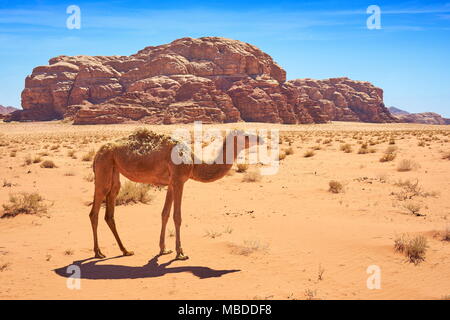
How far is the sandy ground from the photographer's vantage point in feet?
17.9

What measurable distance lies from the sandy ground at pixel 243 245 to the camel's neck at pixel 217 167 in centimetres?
164

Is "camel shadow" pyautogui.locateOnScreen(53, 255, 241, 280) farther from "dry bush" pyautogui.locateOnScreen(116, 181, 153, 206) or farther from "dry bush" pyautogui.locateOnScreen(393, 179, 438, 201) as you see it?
"dry bush" pyautogui.locateOnScreen(393, 179, 438, 201)

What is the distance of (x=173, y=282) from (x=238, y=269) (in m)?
Result: 1.23

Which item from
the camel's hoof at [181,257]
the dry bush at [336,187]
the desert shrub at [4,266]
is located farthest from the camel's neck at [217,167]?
the dry bush at [336,187]

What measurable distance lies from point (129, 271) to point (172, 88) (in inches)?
4424

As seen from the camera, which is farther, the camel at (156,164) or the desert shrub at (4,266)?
the camel at (156,164)

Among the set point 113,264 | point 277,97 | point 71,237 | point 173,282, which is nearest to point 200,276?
point 173,282

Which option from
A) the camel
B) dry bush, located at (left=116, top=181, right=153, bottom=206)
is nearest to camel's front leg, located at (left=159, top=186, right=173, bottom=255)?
the camel

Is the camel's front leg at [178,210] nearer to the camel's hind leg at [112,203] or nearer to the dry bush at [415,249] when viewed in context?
the camel's hind leg at [112,203]

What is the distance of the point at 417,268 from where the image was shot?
6188 millimetres

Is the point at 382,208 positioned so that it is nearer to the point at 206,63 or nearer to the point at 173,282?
the point at 173,282

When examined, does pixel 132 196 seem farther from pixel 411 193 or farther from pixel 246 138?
pixel 411 193

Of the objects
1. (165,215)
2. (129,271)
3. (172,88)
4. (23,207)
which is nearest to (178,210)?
(165,215)

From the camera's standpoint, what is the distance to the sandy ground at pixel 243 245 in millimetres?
5465
